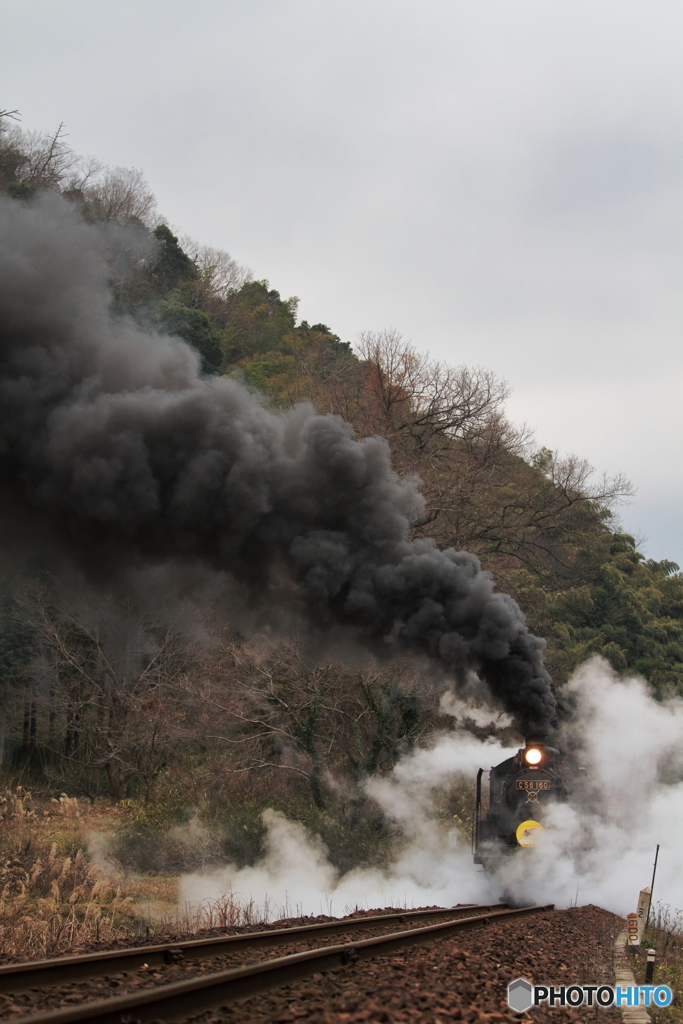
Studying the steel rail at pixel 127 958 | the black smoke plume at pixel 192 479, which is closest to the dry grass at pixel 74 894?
the steel rail at pixel 127 958

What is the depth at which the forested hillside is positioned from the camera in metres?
23.1

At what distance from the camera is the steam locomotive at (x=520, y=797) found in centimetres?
1376

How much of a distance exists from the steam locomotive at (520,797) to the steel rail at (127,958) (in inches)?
177

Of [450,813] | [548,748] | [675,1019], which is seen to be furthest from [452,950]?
[450,813]

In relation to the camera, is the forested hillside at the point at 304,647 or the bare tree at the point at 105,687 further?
the bare tree at the point at 105,687

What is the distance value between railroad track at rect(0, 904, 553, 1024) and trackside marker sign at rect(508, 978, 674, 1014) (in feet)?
5.12

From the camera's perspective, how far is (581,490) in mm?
31703

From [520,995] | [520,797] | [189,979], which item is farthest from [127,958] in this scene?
[520,797]

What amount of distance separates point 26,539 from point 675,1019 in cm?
1079

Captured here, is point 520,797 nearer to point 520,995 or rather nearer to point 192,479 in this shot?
point 192,479

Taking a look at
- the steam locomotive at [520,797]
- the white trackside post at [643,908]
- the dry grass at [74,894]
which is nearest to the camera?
the dry grass at [74,894]

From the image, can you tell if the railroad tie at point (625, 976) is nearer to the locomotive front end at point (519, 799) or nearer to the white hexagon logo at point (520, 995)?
the white hexagon logo at point (520, 995)

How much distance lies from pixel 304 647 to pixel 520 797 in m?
9.12

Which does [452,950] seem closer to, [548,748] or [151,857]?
[548,748]
